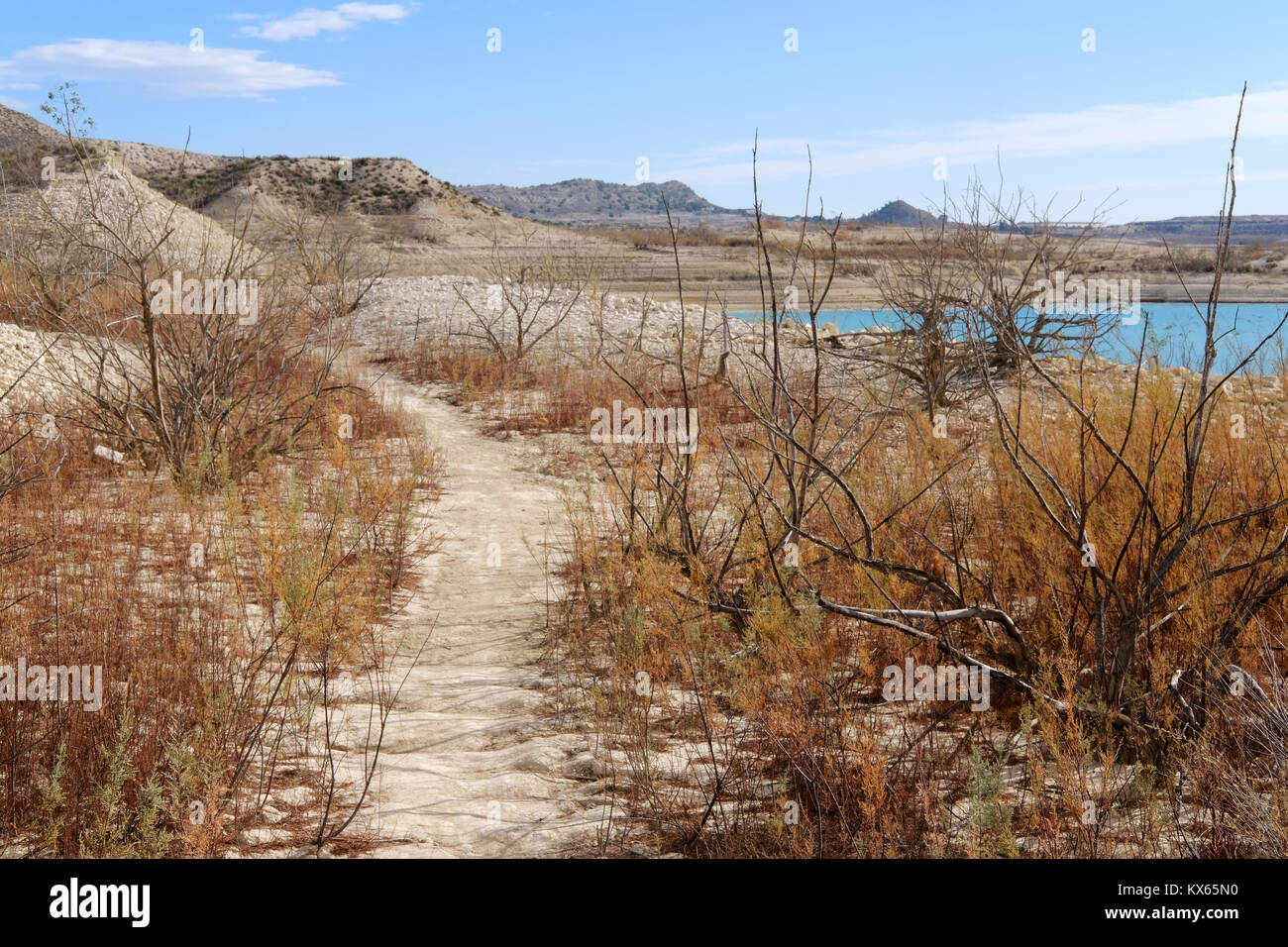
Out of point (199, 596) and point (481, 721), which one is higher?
point (199, 596)

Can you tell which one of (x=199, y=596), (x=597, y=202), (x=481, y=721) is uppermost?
(x=597, y=202)

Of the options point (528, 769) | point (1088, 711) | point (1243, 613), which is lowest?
point (528, 769)

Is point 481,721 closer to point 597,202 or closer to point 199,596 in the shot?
point 199,596

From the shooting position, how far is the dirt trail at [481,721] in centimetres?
288

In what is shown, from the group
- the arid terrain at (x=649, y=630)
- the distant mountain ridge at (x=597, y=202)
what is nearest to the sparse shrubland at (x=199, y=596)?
the arid terrain at (x=649, y=630)

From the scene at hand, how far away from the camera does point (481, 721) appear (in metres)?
3.72

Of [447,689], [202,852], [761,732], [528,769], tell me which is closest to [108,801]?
[202,852]

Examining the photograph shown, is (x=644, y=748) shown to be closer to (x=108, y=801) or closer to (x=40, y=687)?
(x=108, y=801)

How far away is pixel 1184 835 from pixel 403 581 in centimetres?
383

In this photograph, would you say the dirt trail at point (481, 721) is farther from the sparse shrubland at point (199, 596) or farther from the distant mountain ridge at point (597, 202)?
the distant mountain ridge at point (597, 202)

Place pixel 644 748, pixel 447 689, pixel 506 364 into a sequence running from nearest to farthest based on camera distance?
pixel 644 748 < pixel 447 689 < pixel 506 364

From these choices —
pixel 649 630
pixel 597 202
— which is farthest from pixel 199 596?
pixel 597 202

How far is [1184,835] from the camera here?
2.54 meters

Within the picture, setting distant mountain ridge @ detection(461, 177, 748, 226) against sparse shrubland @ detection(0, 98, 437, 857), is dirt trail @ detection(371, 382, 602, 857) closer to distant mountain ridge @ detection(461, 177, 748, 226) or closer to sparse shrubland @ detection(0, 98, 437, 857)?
sparse shrubland @ detection(0, 98, 437, 857)
